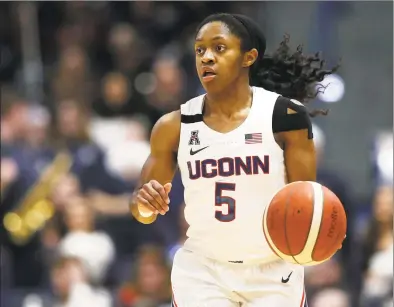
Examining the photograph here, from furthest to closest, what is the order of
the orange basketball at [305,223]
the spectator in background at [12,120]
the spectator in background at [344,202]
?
the spectator in background at [12,120] → the spectator in background at [344,202] → the orange basketball at [305,223]

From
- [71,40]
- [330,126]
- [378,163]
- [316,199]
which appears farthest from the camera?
[71,40]

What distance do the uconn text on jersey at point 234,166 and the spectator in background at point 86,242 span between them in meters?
3.32

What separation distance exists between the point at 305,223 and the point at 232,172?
1.56ft

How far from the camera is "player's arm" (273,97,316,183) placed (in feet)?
13.9

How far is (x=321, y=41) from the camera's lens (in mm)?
9367

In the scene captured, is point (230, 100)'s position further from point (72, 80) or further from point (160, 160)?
point (72, 80)

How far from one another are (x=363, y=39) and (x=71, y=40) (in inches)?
129

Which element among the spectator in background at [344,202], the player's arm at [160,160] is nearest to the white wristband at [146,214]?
the player's arm at [160,160]

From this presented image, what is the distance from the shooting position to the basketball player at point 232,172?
167 inches

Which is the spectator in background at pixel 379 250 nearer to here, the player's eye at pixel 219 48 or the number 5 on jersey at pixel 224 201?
the number 5 on jersey at pixel 224 201

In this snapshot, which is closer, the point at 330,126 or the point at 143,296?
the point at 143,296

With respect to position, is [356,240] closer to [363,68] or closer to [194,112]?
[363,68]

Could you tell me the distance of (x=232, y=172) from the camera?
4242 millimetres

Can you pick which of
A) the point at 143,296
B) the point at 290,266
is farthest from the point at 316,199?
the point at 143,296
